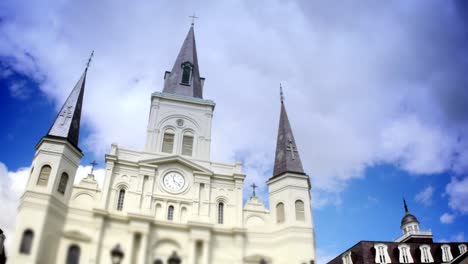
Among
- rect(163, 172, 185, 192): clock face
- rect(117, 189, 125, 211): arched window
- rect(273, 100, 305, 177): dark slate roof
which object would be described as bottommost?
rect(117, 189, 125, 211): arched window

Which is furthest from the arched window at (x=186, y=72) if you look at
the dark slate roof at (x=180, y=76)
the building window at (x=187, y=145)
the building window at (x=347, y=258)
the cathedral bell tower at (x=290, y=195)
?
the building window at (x=347, y=258)

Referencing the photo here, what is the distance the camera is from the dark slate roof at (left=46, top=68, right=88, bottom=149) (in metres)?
26.5

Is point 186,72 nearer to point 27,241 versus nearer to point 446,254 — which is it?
point 27,241

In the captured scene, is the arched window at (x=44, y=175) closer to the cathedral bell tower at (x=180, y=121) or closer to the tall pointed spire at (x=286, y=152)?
the cathedral bell tower at (x=180, y=121)

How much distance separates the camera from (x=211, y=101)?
33188 millimetres

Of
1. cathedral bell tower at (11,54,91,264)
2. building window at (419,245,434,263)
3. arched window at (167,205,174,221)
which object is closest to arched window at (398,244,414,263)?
building window at (419,245,434,263)

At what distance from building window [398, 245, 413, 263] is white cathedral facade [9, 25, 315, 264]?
1362cm

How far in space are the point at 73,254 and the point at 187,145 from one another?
36.7 ft

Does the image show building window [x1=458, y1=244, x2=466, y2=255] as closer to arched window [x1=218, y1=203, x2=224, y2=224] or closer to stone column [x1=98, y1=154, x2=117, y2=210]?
arched window [x1=218, y1=203, x2=224, y2=224]

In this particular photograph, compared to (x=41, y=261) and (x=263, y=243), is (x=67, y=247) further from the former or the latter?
(x=263, y=243)

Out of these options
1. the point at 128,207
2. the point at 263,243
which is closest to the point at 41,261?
the point at 128,207

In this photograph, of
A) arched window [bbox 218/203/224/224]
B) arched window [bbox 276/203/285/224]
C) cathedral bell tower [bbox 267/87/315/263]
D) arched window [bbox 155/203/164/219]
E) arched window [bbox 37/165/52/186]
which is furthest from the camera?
arched window [bbox 218/203/224/224]

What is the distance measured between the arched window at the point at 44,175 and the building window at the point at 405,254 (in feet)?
97.0

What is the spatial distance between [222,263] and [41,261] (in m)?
10.8
